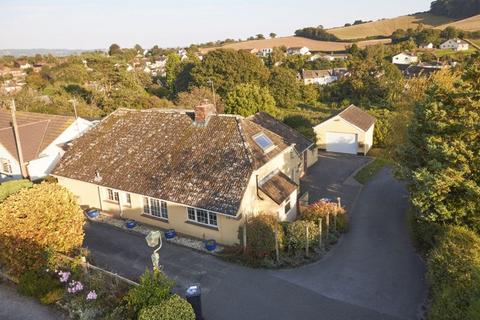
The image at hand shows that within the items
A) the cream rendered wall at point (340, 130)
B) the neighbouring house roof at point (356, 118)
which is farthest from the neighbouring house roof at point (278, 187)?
the neighbouring house roof at point (356, 118)

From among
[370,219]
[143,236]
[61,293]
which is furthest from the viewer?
[370,219]

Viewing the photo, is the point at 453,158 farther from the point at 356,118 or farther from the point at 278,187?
the point at 356,118

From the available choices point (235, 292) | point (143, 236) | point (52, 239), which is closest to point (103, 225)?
point (143, 236)

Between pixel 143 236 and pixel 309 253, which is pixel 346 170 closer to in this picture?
pixel 309 253

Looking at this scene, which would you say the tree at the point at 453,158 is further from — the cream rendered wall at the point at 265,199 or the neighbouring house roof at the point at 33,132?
the neighbouring house roof at the point at 33,132

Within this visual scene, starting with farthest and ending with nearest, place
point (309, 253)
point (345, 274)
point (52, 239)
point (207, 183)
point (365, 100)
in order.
Result: point (365, 100), point (207, 183), point (309, 253), point (345, 274), point (52, 239)

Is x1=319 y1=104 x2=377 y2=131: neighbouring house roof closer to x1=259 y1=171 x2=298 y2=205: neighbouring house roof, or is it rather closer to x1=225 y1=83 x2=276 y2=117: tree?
x1=225 y1=83 x2=276 y2=117: tree

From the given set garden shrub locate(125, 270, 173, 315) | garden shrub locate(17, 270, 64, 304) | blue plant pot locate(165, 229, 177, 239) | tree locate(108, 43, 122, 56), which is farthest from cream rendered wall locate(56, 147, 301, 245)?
tree locate(108, 43, 122, 56)
